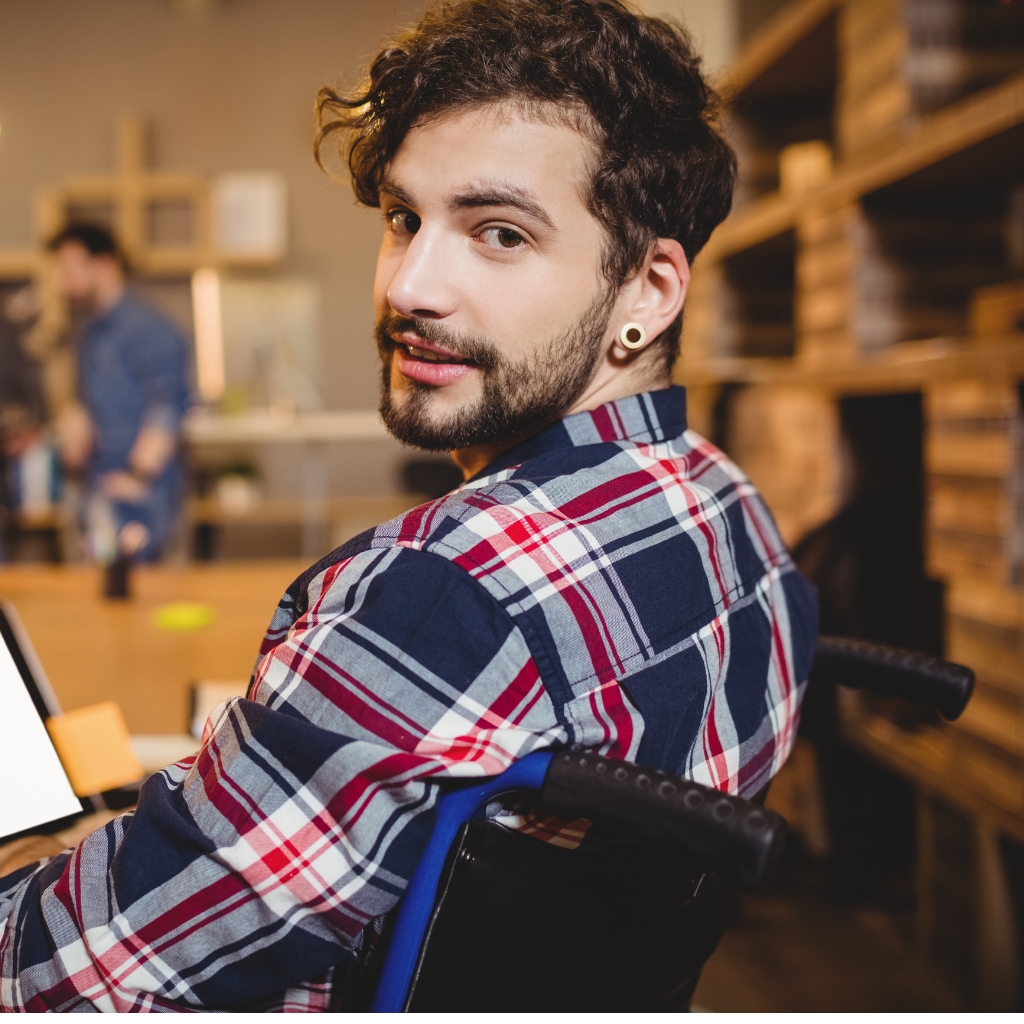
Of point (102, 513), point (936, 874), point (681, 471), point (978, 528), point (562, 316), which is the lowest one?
point (936, 874)

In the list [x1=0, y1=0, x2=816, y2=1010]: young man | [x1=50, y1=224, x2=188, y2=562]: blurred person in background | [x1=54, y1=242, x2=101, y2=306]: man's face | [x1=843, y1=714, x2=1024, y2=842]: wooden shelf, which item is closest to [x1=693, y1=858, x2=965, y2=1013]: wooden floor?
[x1=843, y1=714, x2=1024, y2=842]: wooden shelf

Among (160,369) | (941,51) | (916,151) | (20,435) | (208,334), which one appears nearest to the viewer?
(916,151)

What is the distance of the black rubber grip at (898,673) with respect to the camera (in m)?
0.89

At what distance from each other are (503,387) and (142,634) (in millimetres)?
1036

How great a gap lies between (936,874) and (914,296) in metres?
1.16

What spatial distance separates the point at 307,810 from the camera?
23.3 inches

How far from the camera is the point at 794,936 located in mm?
2064

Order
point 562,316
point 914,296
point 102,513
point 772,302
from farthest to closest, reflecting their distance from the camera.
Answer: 1. point 102,513
2. point 772,302
3. point 914,296
4. point 562,316

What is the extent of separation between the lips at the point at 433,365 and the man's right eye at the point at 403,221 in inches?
4.7

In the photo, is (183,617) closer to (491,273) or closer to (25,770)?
(25,770)

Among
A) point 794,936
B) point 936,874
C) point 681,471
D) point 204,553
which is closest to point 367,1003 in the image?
point 681,471

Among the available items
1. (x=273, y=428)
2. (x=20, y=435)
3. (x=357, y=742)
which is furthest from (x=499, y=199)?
(x=20, y=435)

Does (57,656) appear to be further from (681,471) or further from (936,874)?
(936,874)

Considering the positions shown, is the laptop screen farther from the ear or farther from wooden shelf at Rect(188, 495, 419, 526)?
wooden shelf at Rect(188, 495, 419, 526)
